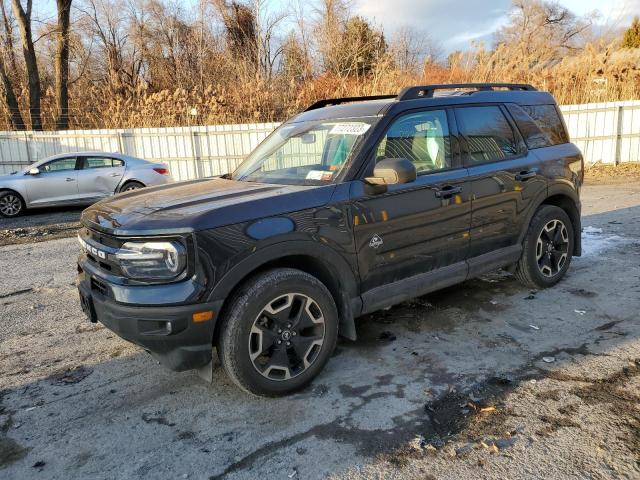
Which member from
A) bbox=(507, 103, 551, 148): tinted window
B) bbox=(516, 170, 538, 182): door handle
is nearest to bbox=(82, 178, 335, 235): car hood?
bbox=(516, 170, 538, 182): door handle

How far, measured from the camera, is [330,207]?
341 centimetres

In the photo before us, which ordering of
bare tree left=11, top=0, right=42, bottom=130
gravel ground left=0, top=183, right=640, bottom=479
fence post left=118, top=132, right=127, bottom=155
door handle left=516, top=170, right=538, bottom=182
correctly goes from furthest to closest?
bare tree left=11, top=0, right=42, bottom=130, fence post left=118, top=132, right=127, bottom=155, door handle left=516, top=170, right=538, bottom=182, gravel ground left=0, top=183, right=640, bottom=479

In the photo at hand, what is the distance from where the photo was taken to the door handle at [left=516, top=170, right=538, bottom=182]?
4.61 metres

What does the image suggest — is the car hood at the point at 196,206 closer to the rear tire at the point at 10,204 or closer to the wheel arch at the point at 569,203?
the wheel arch at the point at 569,203

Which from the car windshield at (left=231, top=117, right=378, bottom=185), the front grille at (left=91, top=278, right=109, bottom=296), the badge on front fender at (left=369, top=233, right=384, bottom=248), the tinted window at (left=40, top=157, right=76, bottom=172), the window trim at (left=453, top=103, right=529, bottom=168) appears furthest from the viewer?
the tinted window at (left=40, top=157, right=76, bottom=172)

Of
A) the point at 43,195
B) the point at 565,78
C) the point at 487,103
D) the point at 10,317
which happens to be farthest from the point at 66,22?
the point at 487,103

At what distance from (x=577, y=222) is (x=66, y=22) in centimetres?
2438

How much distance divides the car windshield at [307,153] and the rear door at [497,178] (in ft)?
3.48

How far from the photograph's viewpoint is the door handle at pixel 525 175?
461cm

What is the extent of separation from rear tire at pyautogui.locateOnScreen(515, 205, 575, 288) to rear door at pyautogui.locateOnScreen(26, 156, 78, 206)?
33.9 ft

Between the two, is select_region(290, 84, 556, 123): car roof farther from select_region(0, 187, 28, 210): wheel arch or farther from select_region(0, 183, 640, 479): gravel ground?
select_region(0, 187, 28, 210): wheel arch

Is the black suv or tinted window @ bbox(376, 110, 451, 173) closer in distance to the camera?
the black suv

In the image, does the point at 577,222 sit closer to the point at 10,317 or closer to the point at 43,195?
the point at 10,317

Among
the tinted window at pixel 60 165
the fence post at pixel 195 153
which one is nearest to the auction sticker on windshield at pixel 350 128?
the tinted window at pixel 60 165
